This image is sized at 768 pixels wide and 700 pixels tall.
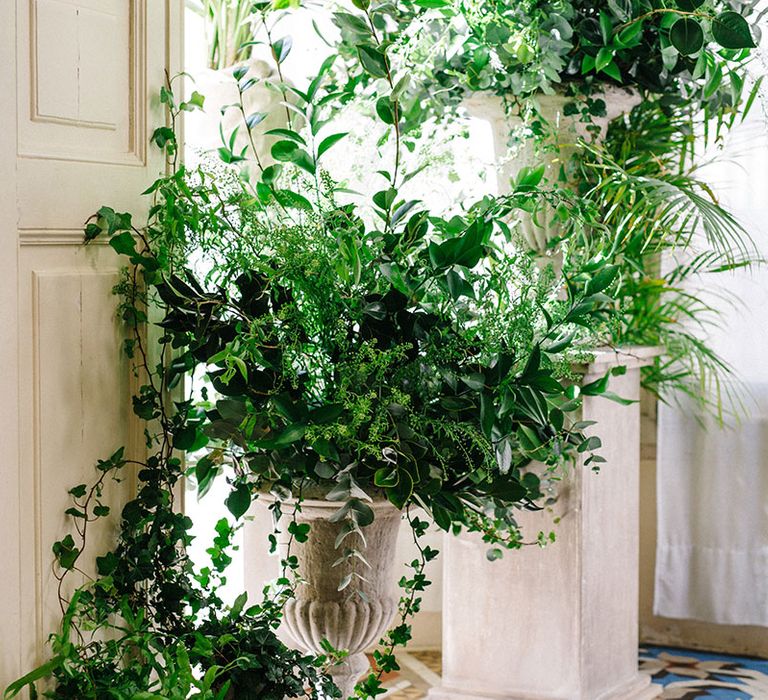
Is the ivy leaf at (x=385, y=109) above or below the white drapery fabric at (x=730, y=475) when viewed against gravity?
above

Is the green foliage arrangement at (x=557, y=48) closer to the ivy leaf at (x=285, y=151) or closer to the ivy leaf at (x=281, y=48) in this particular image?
the ivy leaf at (x=281, y=48)

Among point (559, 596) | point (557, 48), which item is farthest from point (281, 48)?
point (559, 596)

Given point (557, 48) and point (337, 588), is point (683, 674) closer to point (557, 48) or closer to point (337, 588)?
point (337, 588)

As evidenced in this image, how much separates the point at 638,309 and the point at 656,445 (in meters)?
0.70

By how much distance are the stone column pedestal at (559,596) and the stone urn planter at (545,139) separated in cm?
33

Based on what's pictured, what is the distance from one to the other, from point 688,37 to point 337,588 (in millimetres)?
1124

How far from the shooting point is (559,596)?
106 inches

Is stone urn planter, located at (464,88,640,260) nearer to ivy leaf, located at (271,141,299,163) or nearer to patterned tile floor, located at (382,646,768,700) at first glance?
ivy leaf, located at (271,141,299,163)

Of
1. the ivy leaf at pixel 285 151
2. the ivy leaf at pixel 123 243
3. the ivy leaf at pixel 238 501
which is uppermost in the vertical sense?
the ivy leaf at pixel 285 151

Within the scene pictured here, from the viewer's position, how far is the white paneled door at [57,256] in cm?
156

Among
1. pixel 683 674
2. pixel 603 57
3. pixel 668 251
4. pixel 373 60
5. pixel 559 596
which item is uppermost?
pixel 603 57

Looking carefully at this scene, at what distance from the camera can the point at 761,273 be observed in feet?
10.9

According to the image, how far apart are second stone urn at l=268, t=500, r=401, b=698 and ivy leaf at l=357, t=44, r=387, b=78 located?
2.35 ft

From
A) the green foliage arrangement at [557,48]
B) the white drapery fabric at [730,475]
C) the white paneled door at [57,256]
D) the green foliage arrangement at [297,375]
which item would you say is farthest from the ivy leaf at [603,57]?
the white drapery fabric at [730,475]
